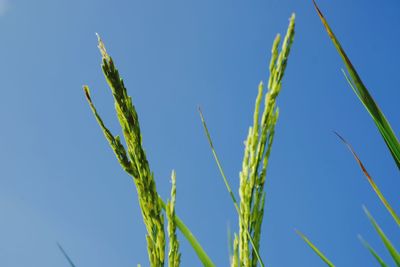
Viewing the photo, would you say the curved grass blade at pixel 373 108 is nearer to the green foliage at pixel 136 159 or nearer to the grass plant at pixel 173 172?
the grass plant at pixel 173 172

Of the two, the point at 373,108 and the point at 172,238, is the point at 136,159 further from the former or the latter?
the point at 373,108

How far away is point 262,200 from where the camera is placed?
37.3 inches

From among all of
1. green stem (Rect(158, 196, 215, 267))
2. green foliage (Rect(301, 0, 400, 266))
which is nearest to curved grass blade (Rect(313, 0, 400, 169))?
green foliage (Rect(301, 0, 400, 266))

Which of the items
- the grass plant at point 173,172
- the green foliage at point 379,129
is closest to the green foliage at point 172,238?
the grass plant at point 173,172

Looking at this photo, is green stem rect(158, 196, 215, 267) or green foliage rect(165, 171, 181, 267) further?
green stem rect(158, 196, 215, 267)

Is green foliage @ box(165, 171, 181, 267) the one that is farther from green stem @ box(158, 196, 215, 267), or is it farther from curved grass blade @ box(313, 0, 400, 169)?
curved grass blade @ box(313, 0, 400, 169)

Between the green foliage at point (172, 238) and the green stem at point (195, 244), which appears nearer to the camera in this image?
the green foliage at point (172, 238)

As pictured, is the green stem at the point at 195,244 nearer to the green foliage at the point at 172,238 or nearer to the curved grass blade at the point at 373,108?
the green foliage at the point at 172,238

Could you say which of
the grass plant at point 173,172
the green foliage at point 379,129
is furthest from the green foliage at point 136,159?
the green foliage at point 379,129

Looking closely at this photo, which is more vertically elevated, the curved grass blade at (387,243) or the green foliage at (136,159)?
the green foliage at (136,159)

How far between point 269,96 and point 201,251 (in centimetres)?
39

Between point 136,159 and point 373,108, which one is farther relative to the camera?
point 373,108

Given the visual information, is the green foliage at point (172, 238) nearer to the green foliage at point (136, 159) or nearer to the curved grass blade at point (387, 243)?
the green foliage at point (136, 159)

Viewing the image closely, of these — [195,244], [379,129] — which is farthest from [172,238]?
[379,129]
